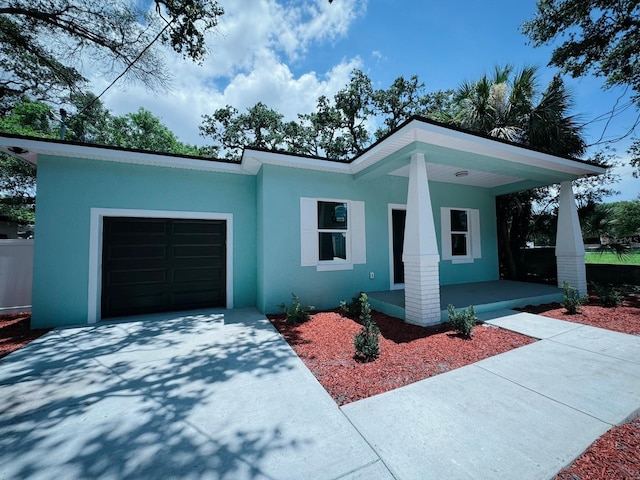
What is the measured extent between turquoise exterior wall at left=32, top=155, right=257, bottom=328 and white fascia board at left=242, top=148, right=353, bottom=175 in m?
1.19

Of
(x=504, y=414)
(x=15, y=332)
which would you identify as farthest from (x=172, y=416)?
(x=15, y=332)

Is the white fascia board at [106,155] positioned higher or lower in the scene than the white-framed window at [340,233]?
higher

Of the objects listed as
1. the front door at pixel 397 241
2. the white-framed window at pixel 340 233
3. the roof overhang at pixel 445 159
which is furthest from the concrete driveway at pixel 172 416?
the front door at pixel 397 241

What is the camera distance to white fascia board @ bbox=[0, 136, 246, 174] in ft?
14.6

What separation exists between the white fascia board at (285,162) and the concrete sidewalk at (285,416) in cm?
367

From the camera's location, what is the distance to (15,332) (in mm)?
4562

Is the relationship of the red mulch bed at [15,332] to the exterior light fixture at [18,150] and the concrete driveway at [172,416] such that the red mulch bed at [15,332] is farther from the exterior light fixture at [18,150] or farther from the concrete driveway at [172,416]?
the exterior light fixture at [18,150]

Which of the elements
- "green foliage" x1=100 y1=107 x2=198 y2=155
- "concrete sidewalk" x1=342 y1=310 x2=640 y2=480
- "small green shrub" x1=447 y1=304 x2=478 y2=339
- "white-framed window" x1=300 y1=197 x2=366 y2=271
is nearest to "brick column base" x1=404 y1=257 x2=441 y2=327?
"small green shrub" x1=447 y1=304 x2=478 y2=339

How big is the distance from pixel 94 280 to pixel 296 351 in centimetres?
443

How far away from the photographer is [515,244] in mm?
9625

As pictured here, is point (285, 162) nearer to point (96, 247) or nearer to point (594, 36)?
point (96, 247)

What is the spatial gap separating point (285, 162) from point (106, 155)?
11.2 feet

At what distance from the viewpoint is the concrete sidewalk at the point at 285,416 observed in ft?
5.51

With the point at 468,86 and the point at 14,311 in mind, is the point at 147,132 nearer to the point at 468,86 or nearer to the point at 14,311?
the point at 14,311
